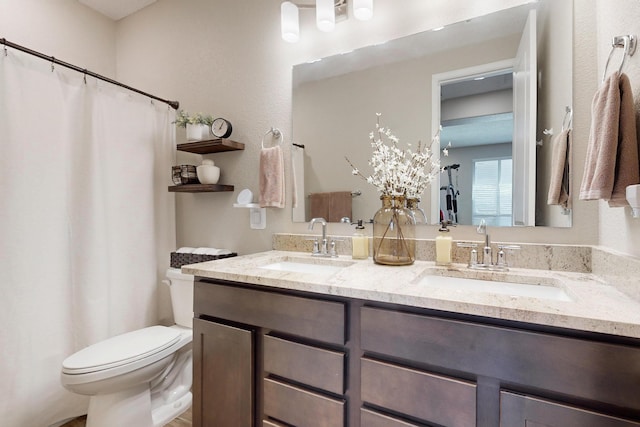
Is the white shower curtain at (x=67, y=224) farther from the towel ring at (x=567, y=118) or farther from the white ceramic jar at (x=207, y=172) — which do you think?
the towel ring at (x=567, y=118)

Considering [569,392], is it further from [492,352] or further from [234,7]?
[234,7]

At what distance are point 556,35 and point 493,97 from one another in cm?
29

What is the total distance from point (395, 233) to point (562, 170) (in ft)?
2.18

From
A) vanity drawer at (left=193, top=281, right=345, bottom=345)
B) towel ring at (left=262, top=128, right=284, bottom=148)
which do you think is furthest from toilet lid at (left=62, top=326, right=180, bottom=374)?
towel ring at (left=262, top=128, right=284, bottom=148)

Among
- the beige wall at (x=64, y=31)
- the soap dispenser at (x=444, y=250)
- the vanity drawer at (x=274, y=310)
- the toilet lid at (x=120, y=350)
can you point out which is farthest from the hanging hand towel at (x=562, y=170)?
the beige wall at (x=64, y=31)

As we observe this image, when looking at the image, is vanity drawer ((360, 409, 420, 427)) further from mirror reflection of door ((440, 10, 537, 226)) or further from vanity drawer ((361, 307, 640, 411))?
mirror reflection of door ((440, 10, 537, 226))

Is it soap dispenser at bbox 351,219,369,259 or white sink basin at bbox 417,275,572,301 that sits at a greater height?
soap dispenser at bbox 351,219,369,259

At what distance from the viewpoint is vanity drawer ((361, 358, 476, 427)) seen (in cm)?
79

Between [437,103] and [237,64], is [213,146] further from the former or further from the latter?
[437,103]

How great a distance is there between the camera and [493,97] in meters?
1.31

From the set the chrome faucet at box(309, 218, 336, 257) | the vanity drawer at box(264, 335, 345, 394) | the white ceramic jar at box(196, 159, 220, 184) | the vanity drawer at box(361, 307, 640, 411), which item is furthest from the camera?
the white ceramic jar at box(196, 159, 220, 184)

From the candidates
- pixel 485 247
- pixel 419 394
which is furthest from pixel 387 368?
pixel 485 247

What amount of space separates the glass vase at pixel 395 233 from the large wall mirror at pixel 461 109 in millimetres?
146

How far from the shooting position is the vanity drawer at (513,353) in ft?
2.15
